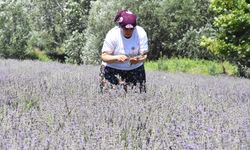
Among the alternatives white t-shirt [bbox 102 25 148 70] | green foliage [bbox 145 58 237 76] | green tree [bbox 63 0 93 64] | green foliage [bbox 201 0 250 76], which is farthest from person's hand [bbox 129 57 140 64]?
green tree [bbox 63 0 93 64]

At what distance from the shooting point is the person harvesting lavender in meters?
5.56

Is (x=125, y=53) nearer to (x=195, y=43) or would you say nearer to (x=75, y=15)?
(x=195, y=43)

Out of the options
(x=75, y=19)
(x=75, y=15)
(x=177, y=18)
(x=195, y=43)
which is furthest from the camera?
(x=75, y=15)

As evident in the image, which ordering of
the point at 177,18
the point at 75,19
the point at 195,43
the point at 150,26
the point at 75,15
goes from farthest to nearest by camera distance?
the point at 75,15
the point at 75,19
the point at 150,26
the point at 177,18
the point at 195,43

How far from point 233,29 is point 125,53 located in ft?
38.0

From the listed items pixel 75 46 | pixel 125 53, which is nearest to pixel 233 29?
pixel 125 53

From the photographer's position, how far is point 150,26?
1054 inches

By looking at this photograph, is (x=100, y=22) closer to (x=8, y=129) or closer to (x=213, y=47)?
(x=213, y=47)

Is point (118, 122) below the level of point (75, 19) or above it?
above

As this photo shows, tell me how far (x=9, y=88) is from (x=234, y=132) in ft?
9.92

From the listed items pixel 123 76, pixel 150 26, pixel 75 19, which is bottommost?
pixel 75 19

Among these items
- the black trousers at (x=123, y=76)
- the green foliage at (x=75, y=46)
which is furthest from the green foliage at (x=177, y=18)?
the black trousers at (x=123, y=76)

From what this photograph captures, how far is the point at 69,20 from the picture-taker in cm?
3747

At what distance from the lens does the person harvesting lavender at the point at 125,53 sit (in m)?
5.56
